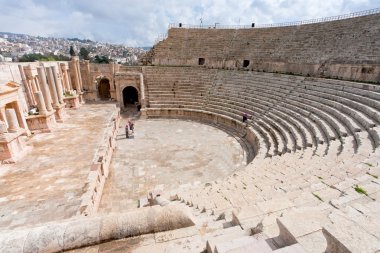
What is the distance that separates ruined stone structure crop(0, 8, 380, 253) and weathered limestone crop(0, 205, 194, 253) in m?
0.01

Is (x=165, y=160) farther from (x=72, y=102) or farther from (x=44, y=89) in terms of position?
(x=72, y=102)

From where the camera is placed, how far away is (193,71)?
2222cm

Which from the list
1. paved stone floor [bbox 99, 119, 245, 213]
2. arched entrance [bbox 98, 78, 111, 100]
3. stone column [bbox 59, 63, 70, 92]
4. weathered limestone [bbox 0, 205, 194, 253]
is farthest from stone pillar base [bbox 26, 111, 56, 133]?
weathered limestone [bbox 0, 205, 194, 253]

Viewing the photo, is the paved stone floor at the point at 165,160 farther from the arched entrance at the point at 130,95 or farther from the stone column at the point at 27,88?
the arched entrance at the point at 130,95

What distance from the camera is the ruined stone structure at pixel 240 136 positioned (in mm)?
2961

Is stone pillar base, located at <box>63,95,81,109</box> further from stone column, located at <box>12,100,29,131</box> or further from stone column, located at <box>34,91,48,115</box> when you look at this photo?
stone column, located at <box>12,100,29,131</box>

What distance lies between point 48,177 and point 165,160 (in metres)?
5.16

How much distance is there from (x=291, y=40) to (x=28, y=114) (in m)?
21.4

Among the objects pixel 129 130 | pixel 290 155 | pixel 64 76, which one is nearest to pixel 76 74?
pixel 64 76

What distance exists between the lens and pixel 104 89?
23766 millimetres

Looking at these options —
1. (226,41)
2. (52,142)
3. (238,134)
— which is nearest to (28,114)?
(52,142)

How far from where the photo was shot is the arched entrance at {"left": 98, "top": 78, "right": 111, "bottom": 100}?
2316cm

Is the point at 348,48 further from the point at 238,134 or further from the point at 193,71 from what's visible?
the point at 193,71

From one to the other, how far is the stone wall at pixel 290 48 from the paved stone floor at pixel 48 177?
1489 cm
